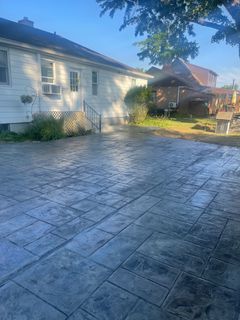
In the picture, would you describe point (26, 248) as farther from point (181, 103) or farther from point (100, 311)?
point (181, 103)

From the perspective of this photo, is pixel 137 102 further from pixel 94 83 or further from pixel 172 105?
pixel 172 105

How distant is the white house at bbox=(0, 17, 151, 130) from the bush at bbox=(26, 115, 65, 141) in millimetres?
598

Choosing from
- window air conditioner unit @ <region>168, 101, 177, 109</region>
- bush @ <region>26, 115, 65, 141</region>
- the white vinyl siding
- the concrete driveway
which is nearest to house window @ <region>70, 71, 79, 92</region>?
the white vinyl siding

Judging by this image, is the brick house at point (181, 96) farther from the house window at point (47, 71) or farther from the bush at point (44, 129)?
the bush at point (44, 129)

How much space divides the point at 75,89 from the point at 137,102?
4876 mm

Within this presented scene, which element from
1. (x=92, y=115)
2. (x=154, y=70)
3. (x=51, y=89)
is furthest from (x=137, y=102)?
(x=154, y=70)

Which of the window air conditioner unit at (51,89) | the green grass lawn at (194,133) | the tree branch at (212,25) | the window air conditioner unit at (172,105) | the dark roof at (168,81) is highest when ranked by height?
the dark roof at (168,81)

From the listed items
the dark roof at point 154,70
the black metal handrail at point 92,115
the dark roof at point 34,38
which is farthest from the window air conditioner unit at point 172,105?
the black metal handrail at point 92,115

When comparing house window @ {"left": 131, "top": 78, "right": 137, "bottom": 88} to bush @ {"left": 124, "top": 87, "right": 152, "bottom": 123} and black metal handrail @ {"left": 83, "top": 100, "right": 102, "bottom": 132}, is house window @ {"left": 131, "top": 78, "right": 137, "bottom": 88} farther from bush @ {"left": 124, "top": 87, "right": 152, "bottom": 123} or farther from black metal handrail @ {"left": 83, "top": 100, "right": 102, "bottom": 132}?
black metal handrail @ {"left": 83, "top": 100, "right": 102, "bottom": 132}

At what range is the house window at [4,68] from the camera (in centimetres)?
831

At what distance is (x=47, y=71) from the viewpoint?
32.9 ft

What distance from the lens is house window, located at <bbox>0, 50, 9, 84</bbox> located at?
27.3 feet

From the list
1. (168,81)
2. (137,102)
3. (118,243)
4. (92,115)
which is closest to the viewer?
(118,243)

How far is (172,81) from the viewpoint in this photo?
2523 cm
